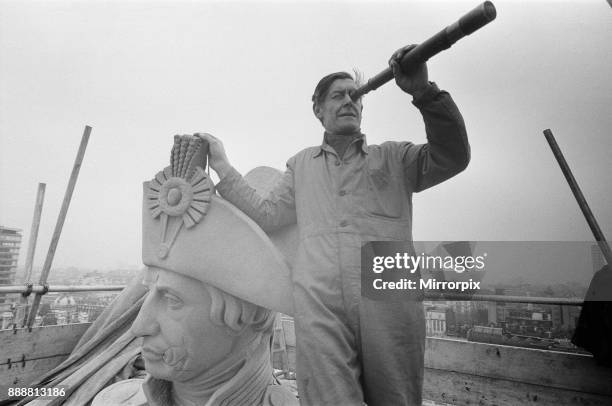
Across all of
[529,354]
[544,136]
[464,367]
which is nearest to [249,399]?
[464,367]

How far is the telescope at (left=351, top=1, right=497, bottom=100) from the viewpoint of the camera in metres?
0.92

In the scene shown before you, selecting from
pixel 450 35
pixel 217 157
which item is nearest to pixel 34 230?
pixel 217 157

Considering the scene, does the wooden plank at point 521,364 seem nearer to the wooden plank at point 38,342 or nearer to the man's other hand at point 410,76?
the man's other hand at point 410,76

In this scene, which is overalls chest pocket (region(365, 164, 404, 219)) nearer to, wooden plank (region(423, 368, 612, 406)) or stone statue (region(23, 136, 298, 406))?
stone statue (region(23, 136, 298, 406))

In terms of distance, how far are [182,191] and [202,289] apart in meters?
0.48

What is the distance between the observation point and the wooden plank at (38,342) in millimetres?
2600

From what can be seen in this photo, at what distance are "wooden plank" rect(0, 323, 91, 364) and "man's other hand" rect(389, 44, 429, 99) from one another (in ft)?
10.6

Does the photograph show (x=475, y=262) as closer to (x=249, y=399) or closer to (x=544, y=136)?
(x=249, y=399)

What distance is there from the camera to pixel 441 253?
1.64 metres

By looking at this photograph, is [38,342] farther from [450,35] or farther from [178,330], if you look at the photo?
[450,35]

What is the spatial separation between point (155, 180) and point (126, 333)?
5.06ft

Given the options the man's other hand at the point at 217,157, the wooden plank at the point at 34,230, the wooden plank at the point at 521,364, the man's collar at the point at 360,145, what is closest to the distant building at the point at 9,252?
the wooden plank at the point at 34,230

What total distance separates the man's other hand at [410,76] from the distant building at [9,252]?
3719mm

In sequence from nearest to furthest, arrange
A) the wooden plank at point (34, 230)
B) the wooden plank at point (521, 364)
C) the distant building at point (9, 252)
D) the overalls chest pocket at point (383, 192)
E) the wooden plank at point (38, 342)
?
1. the overalls chest pocket at point (383, 192)
2. the wooden plank at point (521, 364)
3. the wooden plank at point (38, 342)
4. the distant building at point (9, 252)
5. the wooden plank at point (34, 230)
